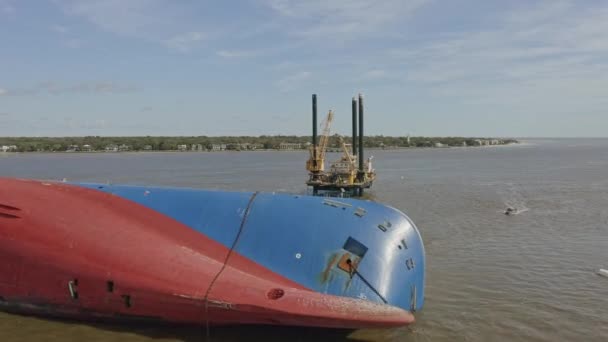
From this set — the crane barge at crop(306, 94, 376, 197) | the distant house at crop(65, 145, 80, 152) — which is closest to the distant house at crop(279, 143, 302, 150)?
the distant house at crop(65, 145, 80, 152)

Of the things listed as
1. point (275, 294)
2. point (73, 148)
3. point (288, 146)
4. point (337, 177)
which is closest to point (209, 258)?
point (275, 294)

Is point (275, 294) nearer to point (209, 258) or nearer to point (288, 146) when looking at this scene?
point (209, 258)

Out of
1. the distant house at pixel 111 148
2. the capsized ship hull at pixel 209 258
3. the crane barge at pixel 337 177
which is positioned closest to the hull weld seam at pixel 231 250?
the capsized ship hull at pixel 209 258

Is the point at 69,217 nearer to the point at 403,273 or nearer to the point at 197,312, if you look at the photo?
the point at 197,312

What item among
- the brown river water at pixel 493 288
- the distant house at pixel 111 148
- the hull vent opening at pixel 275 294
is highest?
the distant house at pixel 111 148

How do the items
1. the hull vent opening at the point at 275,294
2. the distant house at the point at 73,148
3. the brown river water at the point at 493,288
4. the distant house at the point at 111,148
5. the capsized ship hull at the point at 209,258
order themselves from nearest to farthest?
the hull vent opening at the point at 275,294 < the capsized ship hull at the point at 209,258 < the brown river water at the point at 493,288 < the distant house at the point at 73,148 < the distant house at the point at 111,148

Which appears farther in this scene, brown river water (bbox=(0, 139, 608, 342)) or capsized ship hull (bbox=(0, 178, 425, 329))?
brown river water (bbox=(0, 139, 608, 342))

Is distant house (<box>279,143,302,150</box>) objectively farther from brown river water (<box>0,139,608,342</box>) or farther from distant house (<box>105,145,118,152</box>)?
brown river water (<box>0,139,608,342</box>)

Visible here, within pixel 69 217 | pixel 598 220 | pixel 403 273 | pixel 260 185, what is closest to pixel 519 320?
pixel 403 273

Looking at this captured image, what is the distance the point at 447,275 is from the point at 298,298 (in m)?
8.07

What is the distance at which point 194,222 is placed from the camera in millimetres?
12109

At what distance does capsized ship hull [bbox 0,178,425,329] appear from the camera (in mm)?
10234

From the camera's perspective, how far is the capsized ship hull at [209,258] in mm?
10234

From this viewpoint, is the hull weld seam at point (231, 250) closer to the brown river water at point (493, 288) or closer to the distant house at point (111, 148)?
the brown river water at point (493, 288)
